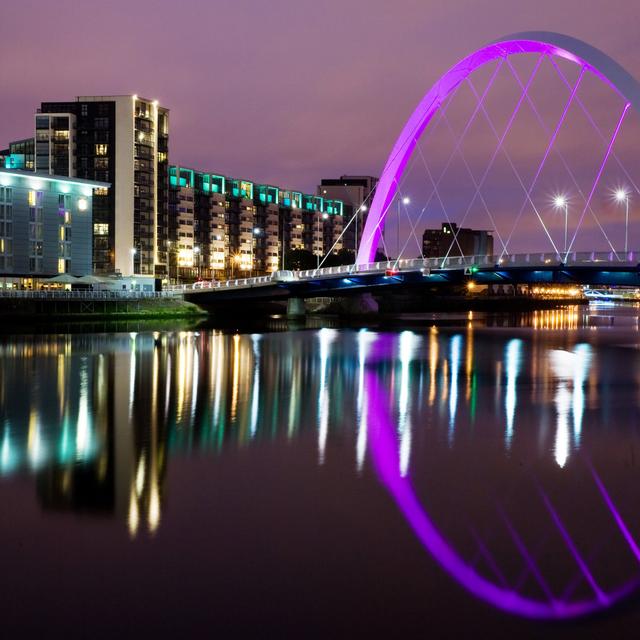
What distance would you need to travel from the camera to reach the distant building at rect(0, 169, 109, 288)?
72.9 m

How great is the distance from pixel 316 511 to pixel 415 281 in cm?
5271

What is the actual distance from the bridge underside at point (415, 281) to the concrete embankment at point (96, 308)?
2.53 m

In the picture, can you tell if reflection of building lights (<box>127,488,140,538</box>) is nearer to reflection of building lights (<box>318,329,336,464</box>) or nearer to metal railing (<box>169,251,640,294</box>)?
reflection of building lights (<box>318,329,336,464</box>)

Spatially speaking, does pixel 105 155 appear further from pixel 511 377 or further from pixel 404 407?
pixel 404 407

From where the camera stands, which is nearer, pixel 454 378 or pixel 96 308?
pixel 454 378

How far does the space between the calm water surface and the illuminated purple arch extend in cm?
2740

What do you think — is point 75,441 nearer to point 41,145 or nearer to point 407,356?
point 407,356

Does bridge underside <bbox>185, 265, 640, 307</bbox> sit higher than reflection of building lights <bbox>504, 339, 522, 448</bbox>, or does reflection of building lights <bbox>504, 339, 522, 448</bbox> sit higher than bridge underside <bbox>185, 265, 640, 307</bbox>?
bridge underside <bbox>185, 265, 640, 307</bbox>

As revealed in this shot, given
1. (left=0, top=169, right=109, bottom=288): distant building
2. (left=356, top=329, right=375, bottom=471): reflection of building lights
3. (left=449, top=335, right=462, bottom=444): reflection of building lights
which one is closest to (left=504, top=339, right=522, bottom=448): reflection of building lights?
(left=449, top=335, right=462, bottom=444): reflection of building lights

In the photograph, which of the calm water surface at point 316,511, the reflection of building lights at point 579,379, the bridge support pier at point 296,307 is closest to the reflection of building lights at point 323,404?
the calm water surface at point 316,511

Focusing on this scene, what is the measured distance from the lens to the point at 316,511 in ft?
38.4

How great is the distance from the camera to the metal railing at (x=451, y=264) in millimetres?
51750

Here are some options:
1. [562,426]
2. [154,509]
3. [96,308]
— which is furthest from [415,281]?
[154,509]

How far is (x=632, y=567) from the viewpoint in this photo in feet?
31.5
